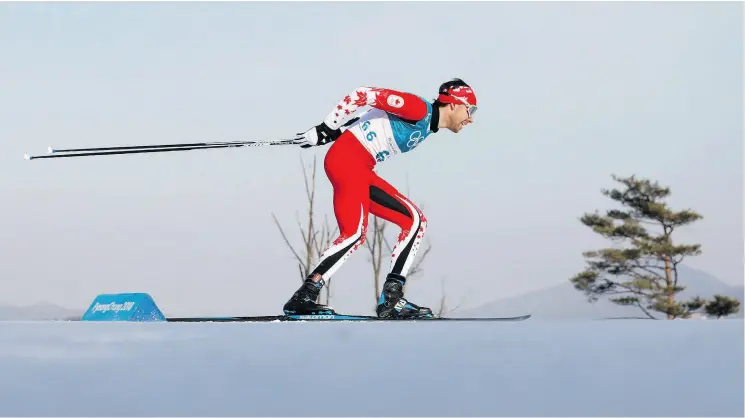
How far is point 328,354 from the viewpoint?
307 centimetres

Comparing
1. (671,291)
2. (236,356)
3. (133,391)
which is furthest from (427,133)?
(671,291)

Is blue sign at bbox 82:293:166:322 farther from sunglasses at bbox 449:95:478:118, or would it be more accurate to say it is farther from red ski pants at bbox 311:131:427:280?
sunglasses at bbox 449:95:478:118

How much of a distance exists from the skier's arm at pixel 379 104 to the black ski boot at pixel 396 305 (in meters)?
0.97

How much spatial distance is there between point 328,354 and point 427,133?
101 inches

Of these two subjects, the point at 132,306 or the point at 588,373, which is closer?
the point at 588,373

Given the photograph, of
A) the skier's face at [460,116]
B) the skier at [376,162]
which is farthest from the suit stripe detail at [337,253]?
the skier's face at [460,116]

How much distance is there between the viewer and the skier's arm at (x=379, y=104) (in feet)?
16.9

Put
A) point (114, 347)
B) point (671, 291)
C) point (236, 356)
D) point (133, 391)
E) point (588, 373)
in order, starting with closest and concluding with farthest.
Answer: point (133, 391) < point (588, 373) < point (236, 356) < point (114, 347) < point (671, 291)

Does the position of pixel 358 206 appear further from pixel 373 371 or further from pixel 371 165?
pixel 373 371

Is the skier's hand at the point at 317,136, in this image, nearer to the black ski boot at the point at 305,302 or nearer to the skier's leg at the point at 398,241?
the skier's leg at the point at 398,241

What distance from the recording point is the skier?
5.20m

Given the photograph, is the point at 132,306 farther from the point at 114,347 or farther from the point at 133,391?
the point at 133,391

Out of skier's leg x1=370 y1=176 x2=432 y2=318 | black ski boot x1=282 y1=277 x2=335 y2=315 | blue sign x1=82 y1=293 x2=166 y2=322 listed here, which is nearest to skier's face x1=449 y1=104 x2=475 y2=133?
skier's leg x1=370 y1=176 x2=432 y2=318

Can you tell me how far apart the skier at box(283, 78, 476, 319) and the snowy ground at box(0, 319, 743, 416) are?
1.45 meters
